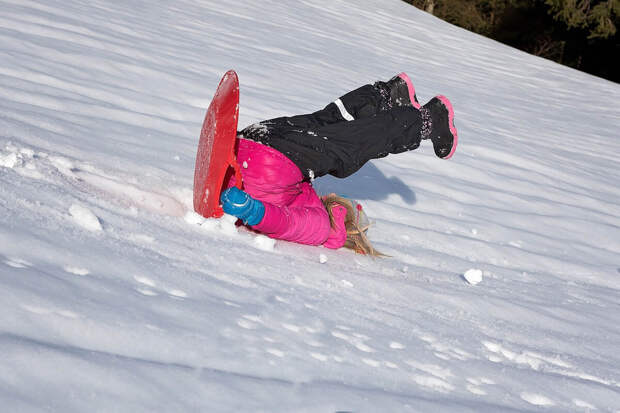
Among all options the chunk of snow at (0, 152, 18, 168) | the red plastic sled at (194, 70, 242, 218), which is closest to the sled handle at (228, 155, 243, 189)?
the red plastic sled at (194, 70, 242, 218)

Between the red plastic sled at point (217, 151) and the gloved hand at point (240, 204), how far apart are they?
0.11ft

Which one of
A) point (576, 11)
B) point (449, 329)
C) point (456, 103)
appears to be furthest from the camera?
point (576, 11)

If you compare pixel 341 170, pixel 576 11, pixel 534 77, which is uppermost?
pixel 576 11

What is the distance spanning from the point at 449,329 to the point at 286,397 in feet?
2.75

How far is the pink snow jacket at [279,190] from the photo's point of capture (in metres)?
2.30

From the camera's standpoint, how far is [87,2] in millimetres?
5574

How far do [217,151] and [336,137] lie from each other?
21.1 inches

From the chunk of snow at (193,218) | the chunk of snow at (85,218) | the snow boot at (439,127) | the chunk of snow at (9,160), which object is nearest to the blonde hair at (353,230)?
the snow boot at (439,127)

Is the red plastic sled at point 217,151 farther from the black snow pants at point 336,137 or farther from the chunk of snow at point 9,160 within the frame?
the chunk of snow at point 9,160

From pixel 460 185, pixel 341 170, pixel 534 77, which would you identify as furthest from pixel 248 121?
pixel 534 77

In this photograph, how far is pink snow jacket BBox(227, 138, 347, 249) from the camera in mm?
2299

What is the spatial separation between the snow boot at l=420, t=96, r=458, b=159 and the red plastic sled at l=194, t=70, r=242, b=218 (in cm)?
83

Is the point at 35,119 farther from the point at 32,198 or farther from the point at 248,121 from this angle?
the point at 248,121

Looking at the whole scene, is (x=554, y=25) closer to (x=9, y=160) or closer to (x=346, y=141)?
(x=346, y=141)
